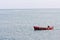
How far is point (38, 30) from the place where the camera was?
39.5m

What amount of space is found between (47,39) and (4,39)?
767 centimetres

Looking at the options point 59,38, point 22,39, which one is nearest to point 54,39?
point 59,38

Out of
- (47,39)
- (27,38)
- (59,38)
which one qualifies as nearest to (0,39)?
(27,38)

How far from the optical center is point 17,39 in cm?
2869

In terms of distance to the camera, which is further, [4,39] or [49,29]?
[49,29]

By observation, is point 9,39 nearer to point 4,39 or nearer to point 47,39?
point 4,39

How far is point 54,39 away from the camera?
3016 cm

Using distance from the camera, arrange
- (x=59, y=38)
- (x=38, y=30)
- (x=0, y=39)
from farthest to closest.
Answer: (x=38, y=30), (x=59, y=38), (x=0, y=39)

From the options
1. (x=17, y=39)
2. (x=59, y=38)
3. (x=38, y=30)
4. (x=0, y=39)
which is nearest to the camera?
(x=0, y=39)

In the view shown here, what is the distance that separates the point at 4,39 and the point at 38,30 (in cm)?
1384

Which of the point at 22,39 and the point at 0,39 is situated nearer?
the point at 0,39

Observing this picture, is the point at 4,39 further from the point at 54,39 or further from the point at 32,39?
the point at 54,39

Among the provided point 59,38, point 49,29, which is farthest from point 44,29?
point 59,38

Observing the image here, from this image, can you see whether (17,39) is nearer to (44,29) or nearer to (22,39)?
(22,39)
